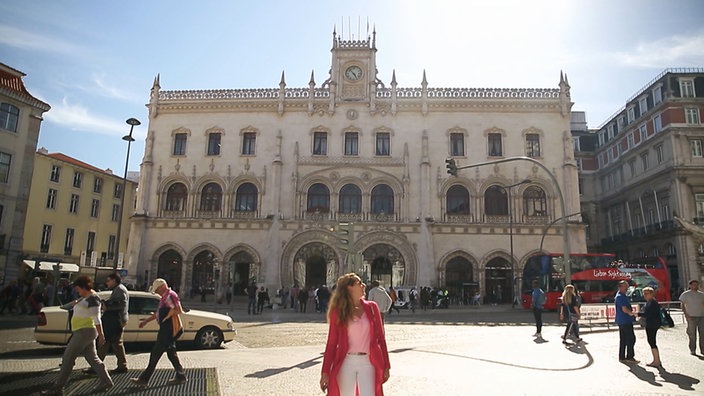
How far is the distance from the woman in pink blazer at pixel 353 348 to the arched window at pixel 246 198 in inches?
1242

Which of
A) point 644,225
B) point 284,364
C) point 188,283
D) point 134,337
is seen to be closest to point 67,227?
point 188,283

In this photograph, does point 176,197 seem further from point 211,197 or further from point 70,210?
point 70,210

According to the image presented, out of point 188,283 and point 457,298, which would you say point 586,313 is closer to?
point 457,298

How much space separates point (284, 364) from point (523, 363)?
5.18 metres

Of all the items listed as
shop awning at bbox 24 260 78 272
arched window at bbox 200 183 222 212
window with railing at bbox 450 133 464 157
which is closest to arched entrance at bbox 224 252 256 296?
arched window at bbox 200 183 222 212

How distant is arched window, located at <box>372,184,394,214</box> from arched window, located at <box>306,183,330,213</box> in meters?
3.49

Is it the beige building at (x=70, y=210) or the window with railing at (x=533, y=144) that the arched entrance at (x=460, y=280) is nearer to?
the window with railing at (x=533, y=144)

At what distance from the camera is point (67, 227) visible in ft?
133

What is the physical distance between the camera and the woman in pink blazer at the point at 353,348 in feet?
15.2

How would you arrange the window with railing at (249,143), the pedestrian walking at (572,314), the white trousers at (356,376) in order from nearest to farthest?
the white trousers at (356,376)
the pedestrian walking at (572,314)
the window with railing at (249,143)

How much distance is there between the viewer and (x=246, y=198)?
3594 cm

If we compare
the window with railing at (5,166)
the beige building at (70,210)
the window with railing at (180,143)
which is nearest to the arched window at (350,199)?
the window with railing at (180,143)

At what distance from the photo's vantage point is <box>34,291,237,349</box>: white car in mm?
11164

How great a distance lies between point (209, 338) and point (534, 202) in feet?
94.7
